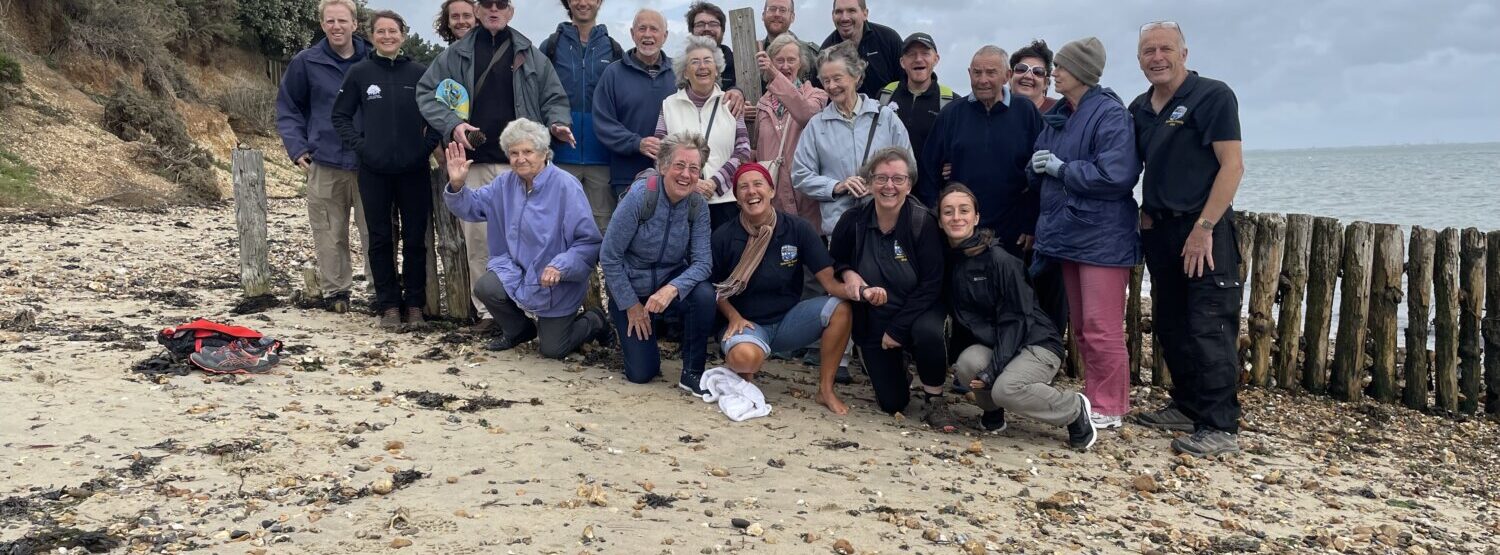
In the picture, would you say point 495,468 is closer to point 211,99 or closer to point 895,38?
point 895,38

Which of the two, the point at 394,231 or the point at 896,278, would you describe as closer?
the point at 896,278

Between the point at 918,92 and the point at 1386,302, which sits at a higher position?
the point at 918,92

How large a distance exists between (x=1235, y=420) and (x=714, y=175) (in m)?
3.21

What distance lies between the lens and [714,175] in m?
6.56

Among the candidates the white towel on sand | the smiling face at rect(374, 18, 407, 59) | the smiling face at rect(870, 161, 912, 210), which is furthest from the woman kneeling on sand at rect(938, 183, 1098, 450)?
the smiling face at rect(374, 18, 407, 59)

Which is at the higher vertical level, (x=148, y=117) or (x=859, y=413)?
(x=148, y=117)

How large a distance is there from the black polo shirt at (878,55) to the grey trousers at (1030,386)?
252cm

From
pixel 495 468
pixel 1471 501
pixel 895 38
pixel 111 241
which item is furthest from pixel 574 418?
pixel 111 241

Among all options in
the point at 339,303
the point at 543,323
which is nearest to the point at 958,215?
the point at 543,323

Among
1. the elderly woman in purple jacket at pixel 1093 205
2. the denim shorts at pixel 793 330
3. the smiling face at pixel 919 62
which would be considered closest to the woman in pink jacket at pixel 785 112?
the smiling face at pixel 919 62

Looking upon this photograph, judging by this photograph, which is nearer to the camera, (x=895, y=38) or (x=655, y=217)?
(x=655, y=217)

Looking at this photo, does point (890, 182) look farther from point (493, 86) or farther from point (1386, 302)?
point (1386, 302)

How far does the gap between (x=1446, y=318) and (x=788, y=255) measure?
4.46 meters

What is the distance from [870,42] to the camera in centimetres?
750
